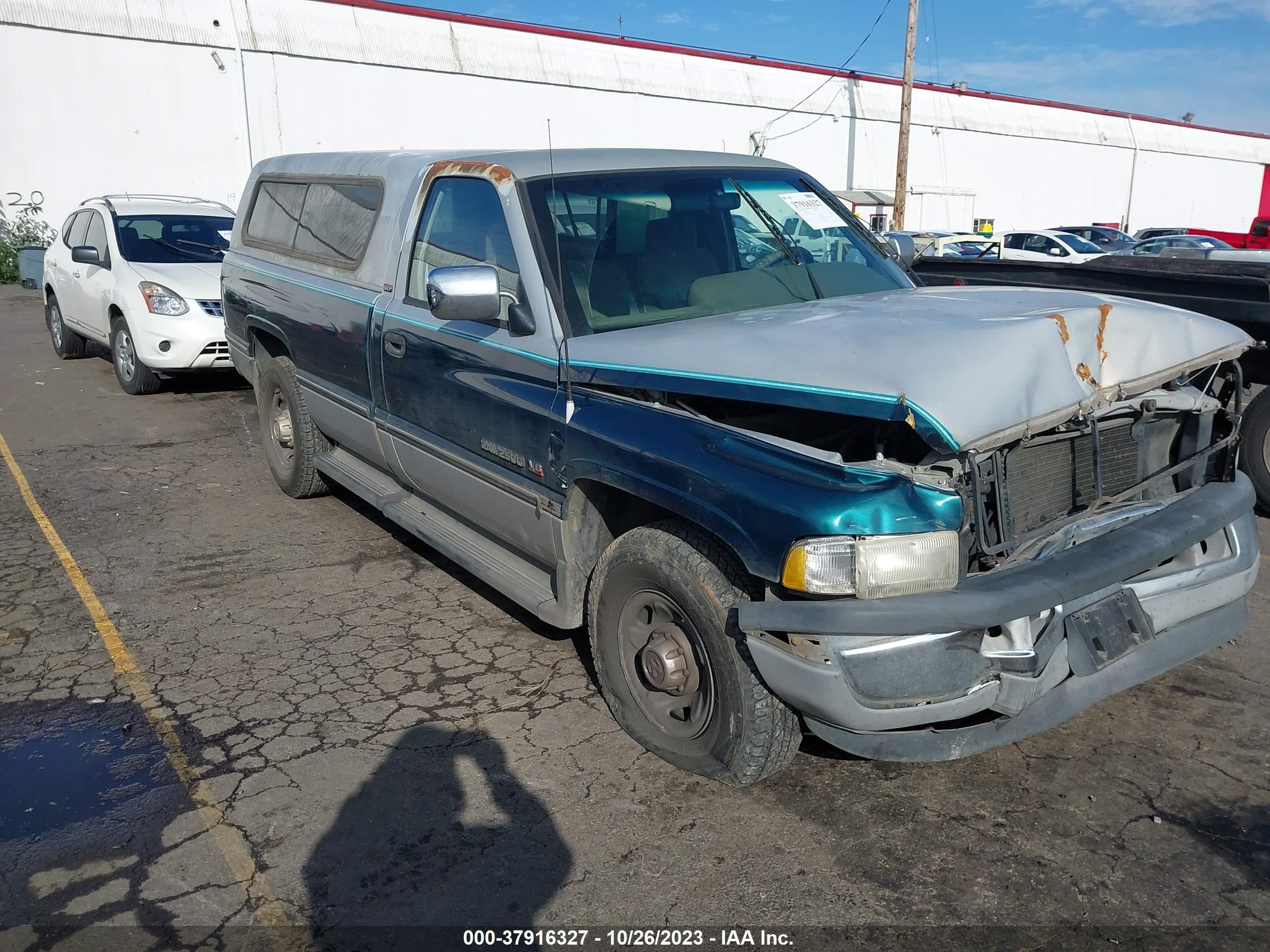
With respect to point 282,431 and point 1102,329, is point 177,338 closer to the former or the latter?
point 282,431

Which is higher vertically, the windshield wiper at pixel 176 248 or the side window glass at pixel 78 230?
the side window glass at pixel 78 230

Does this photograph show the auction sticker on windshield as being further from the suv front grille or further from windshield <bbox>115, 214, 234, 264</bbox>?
windshield <bbox>115, 214, 234, 264</bbox>

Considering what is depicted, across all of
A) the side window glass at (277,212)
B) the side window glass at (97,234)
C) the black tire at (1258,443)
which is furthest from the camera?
the side window glass at (97,234)

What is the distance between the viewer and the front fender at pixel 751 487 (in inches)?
105

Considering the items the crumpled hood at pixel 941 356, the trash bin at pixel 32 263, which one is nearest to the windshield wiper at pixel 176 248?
the crumpled hood at pixel 941 356

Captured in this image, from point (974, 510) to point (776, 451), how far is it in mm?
592

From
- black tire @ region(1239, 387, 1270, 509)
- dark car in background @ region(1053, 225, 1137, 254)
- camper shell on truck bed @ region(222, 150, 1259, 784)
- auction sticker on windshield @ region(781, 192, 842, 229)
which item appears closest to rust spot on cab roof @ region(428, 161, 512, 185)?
camper shell on truck bed @ region(222, 150, 1259, 784)

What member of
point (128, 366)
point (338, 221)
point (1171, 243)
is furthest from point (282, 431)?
point (1171, 243)

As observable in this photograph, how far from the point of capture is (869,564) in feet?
8.77

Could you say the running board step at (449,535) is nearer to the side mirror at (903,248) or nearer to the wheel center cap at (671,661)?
the wheel center cap at (671,661)

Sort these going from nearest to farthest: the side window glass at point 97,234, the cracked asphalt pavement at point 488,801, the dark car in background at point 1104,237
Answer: the cracked asphalt pavement at point 488,801 → the side window glass at point 97,234 → the dark car in background at point 1104,237

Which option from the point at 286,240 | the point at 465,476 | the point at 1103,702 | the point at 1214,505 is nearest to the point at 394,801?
the point at 465,476

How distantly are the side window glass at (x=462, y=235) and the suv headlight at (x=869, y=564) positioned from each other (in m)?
1.74

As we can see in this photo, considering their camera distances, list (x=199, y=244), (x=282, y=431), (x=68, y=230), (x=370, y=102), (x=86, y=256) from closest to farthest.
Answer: (x=282, y=431) < (x=86, y=256) < (x=199, y=244) < (x=68, y=230) < (x=370, y=102)
